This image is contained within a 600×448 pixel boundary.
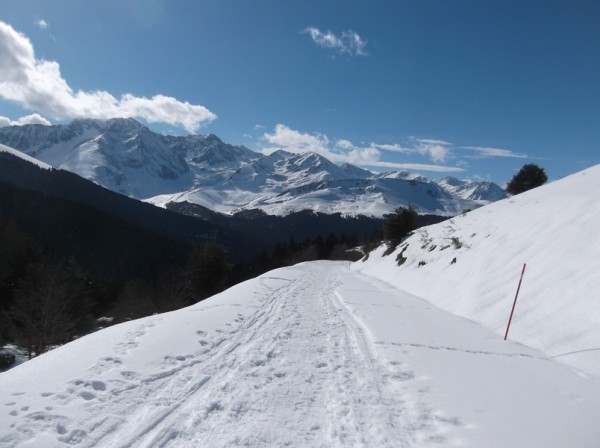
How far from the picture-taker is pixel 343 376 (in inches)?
252

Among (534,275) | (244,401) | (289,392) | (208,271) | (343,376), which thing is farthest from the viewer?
(208,271)

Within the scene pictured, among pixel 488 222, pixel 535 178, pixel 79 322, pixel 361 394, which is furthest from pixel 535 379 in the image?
pixel 79 322

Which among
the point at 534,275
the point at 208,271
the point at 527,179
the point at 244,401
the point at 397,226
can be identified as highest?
the point at 527,179

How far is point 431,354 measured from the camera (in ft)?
25.6

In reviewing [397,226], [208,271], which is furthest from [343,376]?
[397,226]

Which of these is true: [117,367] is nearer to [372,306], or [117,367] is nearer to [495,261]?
[372,306]

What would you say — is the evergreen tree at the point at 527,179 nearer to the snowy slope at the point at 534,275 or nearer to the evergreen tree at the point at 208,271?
the snowy slope at the point at 534,275

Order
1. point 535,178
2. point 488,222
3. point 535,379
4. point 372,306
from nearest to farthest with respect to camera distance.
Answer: point 535,379, point 372,306, point 488,222, point 535,178

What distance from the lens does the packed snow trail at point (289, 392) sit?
439 centimetres

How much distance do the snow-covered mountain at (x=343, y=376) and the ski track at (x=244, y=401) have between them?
2 centimetres

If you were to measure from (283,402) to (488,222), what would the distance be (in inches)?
755

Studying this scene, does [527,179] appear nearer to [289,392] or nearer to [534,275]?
[534,275]

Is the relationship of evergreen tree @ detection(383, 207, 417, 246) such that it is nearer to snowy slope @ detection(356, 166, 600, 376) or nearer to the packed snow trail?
snowy slope @ detection(356, 166, 600, 376)

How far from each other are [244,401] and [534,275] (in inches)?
392
